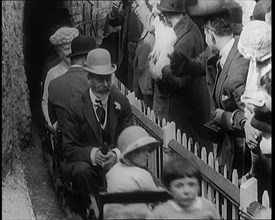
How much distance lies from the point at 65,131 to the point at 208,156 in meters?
0.65

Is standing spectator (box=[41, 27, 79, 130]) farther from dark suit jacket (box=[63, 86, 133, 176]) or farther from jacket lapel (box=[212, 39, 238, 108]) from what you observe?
jacket lapel (box=[212, 39, 238, 108])

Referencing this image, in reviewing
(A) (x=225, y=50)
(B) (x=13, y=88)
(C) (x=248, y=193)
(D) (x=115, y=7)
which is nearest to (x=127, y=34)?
(D) (x=115, y=7)

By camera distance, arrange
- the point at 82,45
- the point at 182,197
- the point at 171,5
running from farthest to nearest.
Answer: the point at 171,5 → the point at 82,45 → the point at 182,197

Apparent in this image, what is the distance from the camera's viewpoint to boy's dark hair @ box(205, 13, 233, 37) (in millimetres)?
6293

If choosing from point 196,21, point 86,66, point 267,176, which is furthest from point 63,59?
point 267,176

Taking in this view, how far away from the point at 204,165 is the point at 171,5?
72cm

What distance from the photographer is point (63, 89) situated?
6219 mm

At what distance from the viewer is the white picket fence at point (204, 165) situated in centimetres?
615

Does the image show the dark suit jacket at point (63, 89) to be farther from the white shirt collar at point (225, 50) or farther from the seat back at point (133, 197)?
the white shirt collar at point (225, 50)

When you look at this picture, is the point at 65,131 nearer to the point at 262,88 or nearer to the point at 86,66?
the point at 86,66

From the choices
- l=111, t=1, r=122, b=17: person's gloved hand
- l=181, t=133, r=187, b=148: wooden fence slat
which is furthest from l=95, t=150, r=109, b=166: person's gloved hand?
l=111, t=1, r=122, b=17: person's gloved hand

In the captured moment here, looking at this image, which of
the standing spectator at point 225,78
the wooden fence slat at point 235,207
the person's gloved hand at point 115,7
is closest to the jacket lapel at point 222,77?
the standing spectator at point 225,78

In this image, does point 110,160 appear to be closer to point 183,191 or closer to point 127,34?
point 183,191

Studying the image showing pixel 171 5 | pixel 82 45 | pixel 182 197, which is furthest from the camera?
pixel 171 5
